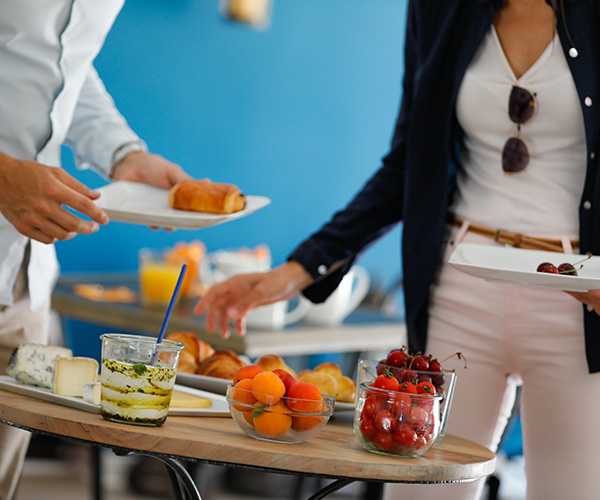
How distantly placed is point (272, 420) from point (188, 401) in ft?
0.71

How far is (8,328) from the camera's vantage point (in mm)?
1677

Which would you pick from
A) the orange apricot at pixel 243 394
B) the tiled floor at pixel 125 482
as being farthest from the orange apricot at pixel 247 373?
the tiled floor at pixel 125 482

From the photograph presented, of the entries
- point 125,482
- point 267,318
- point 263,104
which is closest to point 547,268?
point 267,318

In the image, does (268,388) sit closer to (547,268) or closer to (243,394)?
(243,394)

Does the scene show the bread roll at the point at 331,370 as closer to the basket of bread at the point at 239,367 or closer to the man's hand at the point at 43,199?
the basket of bread at the point at 239,367

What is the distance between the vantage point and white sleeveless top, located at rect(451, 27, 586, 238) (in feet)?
5.11

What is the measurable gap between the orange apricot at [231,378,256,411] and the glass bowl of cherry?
16cm

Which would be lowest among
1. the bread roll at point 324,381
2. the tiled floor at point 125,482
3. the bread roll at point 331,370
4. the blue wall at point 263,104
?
the tiled floor at point 125,482

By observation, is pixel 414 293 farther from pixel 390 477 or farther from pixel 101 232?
pixel 101 232

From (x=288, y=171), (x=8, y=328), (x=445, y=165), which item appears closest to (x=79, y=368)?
(x=8, y=328)

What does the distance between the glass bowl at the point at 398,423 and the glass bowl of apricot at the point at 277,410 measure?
63mm

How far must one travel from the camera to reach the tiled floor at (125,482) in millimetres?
3486

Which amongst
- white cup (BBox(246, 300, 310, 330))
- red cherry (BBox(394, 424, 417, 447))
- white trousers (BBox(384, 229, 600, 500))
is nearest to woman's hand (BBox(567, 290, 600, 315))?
white trousers (BBox(384, 229, 600, 500))

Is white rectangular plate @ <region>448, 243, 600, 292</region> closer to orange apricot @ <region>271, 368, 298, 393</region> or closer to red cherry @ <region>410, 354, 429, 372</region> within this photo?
red cherry @ <region>410, 354, 429, 372</region>
